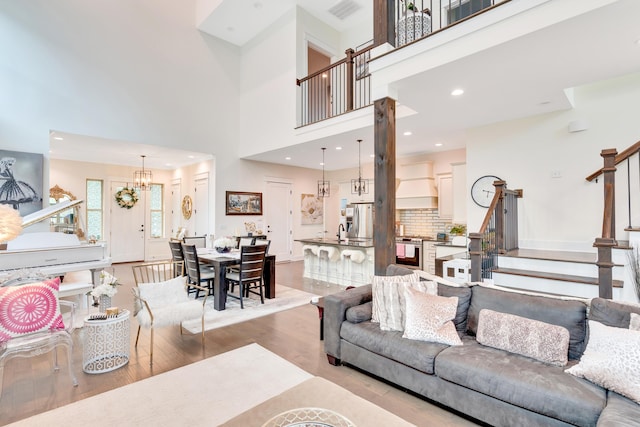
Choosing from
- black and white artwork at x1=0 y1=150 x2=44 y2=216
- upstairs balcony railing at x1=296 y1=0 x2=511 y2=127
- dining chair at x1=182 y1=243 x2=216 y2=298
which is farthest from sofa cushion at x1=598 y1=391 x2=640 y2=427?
black and white artwork at x1=0 y1=150 x2=44 y2=216

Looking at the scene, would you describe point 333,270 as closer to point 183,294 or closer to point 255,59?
point 183,294

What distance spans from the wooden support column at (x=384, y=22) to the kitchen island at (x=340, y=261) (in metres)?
3.29

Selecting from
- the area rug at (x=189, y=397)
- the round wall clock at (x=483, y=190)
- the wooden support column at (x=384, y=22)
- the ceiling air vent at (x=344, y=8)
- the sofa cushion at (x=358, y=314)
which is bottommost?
the area rug at (x=189, y=397)

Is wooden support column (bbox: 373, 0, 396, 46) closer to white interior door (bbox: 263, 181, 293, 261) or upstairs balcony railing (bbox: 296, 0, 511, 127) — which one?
upstairs balcony railing (bbox: 296, 0, 511, 127)

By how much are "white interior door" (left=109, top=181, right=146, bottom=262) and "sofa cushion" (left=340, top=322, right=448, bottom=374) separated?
8.16 m

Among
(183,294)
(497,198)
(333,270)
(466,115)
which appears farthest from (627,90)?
(183,294)

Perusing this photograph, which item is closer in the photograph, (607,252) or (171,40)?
(607,252)

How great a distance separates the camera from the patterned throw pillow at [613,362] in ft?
5.25

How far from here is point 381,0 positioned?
370 centimetres

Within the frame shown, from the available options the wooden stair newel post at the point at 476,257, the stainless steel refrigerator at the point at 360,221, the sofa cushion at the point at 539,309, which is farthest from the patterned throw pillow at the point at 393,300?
the stainless steel refrigerator at the point at 360,221

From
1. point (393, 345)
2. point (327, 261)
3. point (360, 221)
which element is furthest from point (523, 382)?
point (360, 221)

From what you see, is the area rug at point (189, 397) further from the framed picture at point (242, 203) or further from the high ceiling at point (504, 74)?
the framed picture at point (242, 203)

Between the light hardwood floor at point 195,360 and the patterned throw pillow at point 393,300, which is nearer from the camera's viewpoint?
the light hardwood floor at point 195,360

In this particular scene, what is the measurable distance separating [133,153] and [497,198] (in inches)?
300
